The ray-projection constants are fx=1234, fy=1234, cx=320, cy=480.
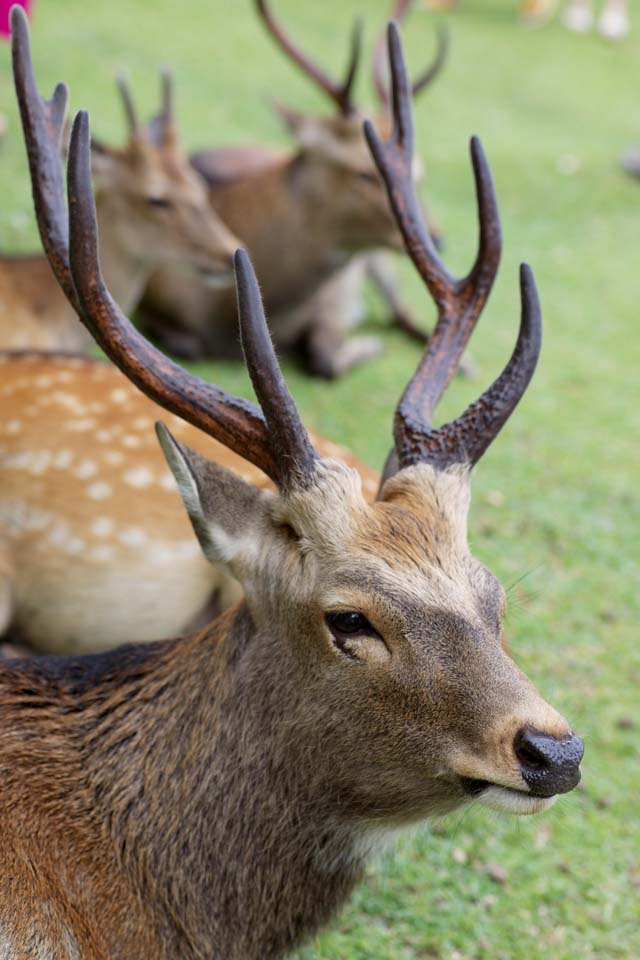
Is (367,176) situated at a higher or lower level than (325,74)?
lower

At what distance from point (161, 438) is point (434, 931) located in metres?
1.57

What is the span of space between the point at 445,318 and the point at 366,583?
95 cm

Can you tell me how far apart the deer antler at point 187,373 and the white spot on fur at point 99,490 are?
1.17 m

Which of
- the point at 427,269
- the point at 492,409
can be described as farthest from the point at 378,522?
the point at 427,269

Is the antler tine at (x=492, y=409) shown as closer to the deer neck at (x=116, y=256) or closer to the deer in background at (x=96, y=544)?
the deer in background at (x=96, y=544)

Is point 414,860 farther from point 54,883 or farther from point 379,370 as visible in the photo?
point 379,370

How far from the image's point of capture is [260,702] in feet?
7.73

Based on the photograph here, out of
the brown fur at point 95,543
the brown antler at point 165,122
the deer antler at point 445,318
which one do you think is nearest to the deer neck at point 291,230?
the brown antler at point 165,122

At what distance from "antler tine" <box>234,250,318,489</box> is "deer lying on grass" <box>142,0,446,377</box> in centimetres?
372

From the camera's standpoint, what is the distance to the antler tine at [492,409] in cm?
252

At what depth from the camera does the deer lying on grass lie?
6027mm

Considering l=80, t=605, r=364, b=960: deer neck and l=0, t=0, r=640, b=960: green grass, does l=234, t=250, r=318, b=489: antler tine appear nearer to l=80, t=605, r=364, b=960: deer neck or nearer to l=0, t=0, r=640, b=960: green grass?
l=80, t=605, r=364, b=960: deer neck

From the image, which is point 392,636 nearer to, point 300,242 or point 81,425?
point 81,425

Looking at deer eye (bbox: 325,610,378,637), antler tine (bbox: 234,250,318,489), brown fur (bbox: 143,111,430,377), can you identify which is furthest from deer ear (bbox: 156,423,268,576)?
brown fur (bbox: 143,111,430,377)
